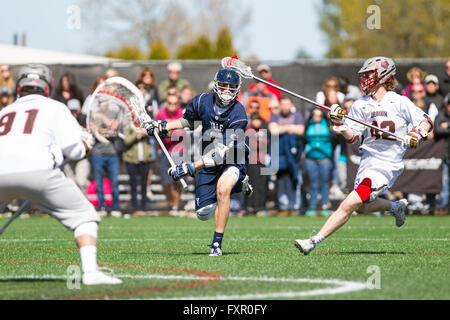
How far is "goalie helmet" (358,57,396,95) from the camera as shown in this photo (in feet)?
30.8

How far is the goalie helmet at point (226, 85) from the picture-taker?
381 inches

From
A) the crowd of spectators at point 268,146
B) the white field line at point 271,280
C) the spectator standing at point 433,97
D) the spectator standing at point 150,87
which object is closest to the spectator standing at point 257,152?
the crowd of spectators at point 268,146

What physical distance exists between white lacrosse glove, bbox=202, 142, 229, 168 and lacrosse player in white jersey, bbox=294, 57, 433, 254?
129 centimetres

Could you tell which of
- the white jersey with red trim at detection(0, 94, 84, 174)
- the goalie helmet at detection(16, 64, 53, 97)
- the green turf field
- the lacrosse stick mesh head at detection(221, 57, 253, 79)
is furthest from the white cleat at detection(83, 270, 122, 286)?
the lacrosse stick mesh head at detection(221, 57, 253, 79)

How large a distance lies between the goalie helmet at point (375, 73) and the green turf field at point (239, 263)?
6.19 feet

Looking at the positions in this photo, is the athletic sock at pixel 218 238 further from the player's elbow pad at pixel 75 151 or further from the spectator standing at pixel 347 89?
the spectator standing at pixel 347 89

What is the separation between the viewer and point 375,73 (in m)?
9.38

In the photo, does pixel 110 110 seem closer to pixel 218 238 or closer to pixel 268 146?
pixel 268 146

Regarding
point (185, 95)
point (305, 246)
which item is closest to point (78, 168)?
Result: point (185, 95)

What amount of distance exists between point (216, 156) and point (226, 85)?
833 millimetres
